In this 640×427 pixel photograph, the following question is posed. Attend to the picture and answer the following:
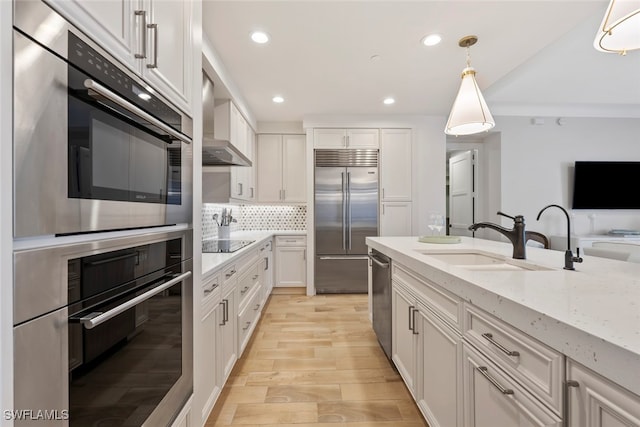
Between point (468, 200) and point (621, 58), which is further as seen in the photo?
point (468, 200)

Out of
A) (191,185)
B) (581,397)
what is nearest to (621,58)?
(581,397)

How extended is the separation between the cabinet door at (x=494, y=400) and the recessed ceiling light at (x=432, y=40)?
2353mm

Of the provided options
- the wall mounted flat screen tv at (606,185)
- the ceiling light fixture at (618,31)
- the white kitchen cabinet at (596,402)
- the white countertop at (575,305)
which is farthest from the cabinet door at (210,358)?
the wall mounted flat screen tv at (606,185)

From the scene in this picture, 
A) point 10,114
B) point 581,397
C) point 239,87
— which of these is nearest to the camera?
point 10,114

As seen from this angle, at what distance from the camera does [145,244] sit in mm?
879

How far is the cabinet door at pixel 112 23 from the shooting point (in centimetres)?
63

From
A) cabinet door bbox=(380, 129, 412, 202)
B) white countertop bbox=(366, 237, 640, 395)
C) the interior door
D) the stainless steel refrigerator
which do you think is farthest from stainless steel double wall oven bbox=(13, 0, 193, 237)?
the interior door

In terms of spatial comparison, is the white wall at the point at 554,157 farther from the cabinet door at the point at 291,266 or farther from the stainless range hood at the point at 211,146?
the stainless range hood at the point at 211,146

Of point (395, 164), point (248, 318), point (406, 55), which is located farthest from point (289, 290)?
point (406, 55)

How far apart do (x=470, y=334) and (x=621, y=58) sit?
3.86m

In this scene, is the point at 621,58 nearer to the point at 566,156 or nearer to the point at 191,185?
the point at 566,156

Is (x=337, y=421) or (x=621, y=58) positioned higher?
(x=621, y=58)

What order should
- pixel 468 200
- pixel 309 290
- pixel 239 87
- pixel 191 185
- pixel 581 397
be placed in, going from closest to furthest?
pixel 581 397 < pixel 191 185 < pixel 239 87 < pixel 309 290 < pixel 468 200

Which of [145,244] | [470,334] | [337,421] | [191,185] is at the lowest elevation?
[337,421]
